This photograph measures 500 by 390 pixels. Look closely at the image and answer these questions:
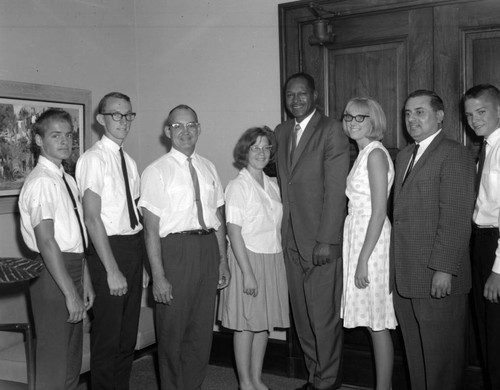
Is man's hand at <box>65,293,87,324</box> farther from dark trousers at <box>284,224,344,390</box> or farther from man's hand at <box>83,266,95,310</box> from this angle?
dark trousers at <box>284,224,344,390</box>

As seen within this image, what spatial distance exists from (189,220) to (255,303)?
0.59m

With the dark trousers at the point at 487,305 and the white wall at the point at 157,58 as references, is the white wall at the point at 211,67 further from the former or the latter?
the dark trousers at the point at 487,305

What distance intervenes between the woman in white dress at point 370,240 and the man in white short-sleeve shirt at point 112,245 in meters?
1.10

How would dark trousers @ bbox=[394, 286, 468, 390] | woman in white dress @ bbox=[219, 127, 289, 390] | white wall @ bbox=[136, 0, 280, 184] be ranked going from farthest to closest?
white wall @ bbox=[136, 0, 280, 184], woman in white dress @ bbox=[219, 127, 289, 390], dark trousers @ bbox=[394, 286, 468, 390]

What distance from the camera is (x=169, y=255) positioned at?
299cm

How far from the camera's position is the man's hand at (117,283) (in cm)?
279

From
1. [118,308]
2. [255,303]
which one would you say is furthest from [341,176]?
[118,308]

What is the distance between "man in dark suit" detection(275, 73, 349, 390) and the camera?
3125 mm

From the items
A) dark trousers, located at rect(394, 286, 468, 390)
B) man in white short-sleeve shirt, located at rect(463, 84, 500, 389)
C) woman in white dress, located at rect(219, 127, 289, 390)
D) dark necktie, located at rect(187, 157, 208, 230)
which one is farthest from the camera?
woman in white dress, located at rect(219, 127, 289, 390)

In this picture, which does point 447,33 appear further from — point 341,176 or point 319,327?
point 319,327

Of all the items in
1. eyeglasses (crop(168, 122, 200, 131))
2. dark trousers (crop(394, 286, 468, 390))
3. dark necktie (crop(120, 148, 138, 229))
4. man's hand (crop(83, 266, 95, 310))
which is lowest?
dark trousers (crop(394, 286, 468, 390))

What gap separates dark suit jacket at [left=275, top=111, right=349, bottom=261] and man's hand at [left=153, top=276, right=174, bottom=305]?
2.47ft

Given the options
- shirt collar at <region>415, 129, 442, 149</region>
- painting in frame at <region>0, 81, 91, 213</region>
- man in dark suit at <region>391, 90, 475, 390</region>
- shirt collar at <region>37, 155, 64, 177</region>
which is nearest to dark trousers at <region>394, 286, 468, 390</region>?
man in dark suit at <region>391, 90, 475, 390</region>

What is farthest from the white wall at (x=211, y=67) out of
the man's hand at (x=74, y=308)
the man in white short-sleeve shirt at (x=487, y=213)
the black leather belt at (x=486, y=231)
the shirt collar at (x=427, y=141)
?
the man's hand at (x=74, y=308)
